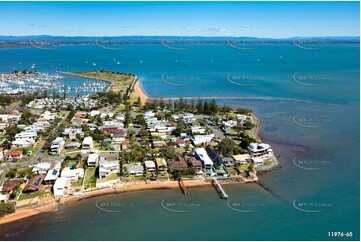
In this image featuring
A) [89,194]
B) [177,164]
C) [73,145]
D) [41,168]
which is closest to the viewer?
[89,194]

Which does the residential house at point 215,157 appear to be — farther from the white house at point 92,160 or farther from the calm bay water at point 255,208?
the white house at point 92,160

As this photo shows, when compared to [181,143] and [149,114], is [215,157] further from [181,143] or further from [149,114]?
[149,114]

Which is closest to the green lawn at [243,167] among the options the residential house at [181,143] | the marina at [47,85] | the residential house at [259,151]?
the residential house at [259,151]

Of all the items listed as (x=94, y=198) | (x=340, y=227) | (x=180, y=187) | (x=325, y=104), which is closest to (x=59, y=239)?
(x=94, y=198)

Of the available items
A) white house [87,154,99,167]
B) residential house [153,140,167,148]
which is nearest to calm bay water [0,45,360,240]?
white house [87,154,99,167]

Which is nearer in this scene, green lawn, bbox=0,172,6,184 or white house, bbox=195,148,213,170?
green lawn, bbox=0,172,6,184

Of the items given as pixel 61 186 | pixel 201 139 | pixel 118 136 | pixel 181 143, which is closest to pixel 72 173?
pixel 61 186

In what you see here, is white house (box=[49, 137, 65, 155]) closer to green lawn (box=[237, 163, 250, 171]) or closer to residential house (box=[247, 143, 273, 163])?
green lawn (box=[237, 163, 250, 171])
